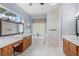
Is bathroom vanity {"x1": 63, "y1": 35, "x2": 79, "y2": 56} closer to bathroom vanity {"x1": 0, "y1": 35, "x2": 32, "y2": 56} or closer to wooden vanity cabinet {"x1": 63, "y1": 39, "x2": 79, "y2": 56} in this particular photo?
wooden vanity cabinet {"x1": 63, "y1": 39, "x2": 79, "y2": 56}

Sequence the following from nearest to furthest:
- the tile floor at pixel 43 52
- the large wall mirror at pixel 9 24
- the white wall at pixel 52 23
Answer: the large wall mirror at pixel 9 24 < the tile floor at pixel 43 52 < the white wall at pixel 52 23

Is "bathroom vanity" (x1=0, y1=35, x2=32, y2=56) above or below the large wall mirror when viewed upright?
below

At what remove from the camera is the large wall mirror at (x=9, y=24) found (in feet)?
9.31

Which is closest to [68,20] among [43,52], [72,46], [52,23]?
[72,46]

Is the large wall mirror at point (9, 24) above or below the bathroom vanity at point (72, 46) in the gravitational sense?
above

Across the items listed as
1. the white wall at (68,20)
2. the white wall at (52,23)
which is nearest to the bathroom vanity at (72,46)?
the white wall at (68,20)

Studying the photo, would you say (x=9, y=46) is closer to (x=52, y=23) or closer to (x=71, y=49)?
(x=71, y=49)

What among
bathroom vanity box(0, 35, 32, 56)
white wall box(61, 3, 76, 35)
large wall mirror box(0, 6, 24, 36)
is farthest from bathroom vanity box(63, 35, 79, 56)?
large wall mirror box(0, 6, 24, 36)

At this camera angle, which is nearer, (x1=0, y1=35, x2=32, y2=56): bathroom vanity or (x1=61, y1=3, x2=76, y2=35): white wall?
(x1=0, y1=35, x2=32, y2=56): bathroom vanity

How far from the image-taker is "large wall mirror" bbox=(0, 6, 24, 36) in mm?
2837

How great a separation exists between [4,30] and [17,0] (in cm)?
199

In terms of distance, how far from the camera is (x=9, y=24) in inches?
125

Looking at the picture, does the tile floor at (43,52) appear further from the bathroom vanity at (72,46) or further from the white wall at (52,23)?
the white wall at (52,23)

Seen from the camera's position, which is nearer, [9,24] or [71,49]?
[71,49]
